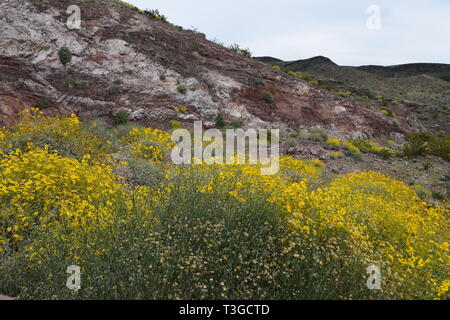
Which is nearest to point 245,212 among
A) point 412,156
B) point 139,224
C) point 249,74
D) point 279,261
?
point 279,261

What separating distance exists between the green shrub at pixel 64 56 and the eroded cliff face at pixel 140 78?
0.24 metres

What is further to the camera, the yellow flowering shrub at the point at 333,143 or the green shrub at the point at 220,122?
the green shrub at the point at 220,122

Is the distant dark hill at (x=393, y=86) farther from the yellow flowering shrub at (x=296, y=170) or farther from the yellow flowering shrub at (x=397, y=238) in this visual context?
the yellow flowering shrub at (x=397, y=238)

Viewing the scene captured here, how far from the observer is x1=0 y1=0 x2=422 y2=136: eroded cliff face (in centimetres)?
1541

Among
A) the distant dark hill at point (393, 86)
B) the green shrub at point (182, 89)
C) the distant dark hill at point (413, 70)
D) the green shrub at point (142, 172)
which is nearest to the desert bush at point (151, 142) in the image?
the green shrub at point (142, 172)

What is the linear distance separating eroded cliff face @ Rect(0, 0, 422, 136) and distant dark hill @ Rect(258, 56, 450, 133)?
29.5ft

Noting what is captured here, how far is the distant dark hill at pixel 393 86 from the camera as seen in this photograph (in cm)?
3244

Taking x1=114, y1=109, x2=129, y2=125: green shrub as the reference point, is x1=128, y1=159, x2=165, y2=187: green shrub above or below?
below

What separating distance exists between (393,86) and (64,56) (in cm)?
4553

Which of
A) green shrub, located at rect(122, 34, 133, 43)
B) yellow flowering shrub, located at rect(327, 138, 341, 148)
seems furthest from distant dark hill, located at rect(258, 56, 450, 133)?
green shrub, located at rect(122, 34, 133, 43)

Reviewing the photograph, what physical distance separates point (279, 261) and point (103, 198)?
8.56ft

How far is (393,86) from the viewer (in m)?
48.8

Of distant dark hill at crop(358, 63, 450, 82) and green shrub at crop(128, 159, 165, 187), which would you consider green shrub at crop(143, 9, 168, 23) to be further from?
distant dark hill at crop(358, 63, 450, 82)
